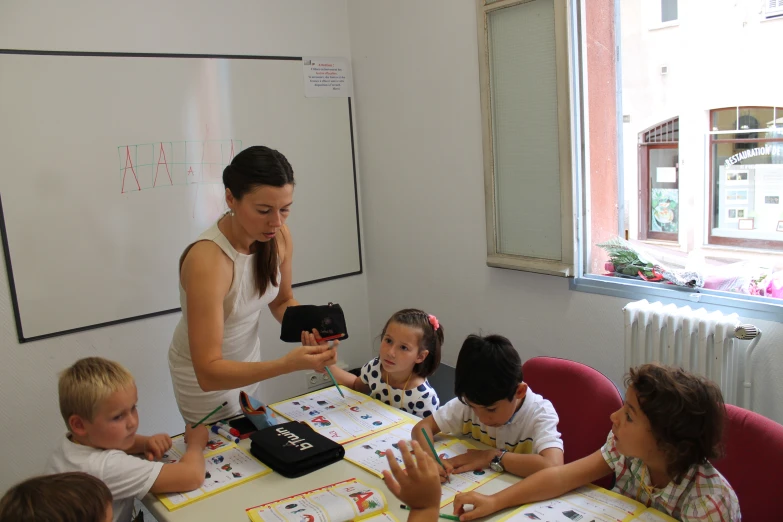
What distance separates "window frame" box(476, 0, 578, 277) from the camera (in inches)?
97.7

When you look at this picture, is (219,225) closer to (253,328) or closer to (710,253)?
(253,328)

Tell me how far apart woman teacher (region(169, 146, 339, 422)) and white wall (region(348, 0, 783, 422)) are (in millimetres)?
1248

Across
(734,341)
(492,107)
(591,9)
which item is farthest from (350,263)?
(734,341)

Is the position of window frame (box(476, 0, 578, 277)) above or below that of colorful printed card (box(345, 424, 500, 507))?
above

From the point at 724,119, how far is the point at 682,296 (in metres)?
0.66

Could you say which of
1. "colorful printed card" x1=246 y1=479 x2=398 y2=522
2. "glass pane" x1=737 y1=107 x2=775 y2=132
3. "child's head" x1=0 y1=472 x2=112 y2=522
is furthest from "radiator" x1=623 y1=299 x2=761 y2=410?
"child's head" x1=0 y1=472 x2=112 y2=522

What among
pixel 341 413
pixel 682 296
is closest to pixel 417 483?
pixel 341 413

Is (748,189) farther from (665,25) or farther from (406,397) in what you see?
(406,397)

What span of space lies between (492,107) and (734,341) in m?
1.38

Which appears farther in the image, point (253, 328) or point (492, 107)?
point (492, 107)

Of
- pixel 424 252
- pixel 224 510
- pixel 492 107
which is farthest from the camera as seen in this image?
pixel 424 252

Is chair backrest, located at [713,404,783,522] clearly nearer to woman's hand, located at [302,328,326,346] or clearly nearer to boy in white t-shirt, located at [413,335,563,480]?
boy in white t-shirt, located at [413,335,563,480]

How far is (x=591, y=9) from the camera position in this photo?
252cm

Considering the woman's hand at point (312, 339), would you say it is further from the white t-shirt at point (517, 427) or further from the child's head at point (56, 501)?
the child's head at point (56, 501)
